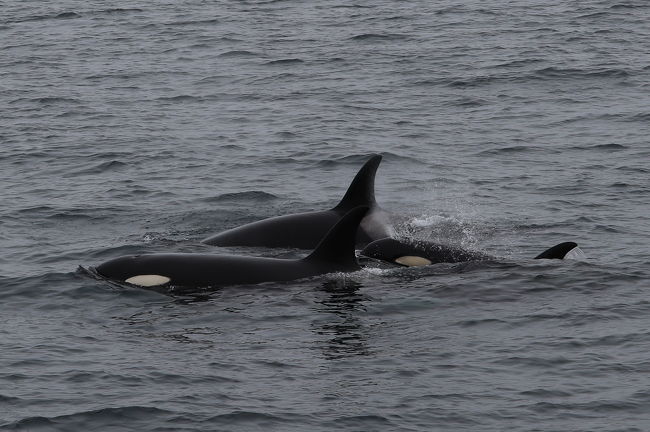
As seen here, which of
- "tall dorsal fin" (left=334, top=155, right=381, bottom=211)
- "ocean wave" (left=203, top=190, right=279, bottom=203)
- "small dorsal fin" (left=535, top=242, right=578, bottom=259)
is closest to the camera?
"small dorsal fin" (left=535, top=242, right=578, bottom=259)

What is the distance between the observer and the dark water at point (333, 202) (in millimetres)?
13641

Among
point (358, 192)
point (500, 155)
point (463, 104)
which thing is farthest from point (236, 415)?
point (463, 104)

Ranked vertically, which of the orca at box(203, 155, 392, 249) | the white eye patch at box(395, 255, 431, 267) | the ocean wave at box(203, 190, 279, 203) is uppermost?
the orca at box(203, 155, 392, 249)

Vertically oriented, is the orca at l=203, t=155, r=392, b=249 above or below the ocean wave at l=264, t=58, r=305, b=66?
above

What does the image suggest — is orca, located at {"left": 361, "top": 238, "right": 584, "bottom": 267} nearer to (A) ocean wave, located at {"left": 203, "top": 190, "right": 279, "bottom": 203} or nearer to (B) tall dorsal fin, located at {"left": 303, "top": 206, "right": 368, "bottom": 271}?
(B) tall dorsal fin, located at {"left": 303, "top": 206, "right": 368, "bottom": 271}

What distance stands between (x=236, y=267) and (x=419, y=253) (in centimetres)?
286

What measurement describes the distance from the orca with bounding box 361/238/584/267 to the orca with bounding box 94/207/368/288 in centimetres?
128

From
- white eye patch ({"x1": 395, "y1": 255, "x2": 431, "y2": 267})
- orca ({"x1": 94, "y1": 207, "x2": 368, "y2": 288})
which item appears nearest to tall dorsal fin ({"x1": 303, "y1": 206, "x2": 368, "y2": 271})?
orca ({"x1": 94, "y1": 207, "x2": 368, "y2": 288})

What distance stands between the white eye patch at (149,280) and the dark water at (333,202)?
23 cm

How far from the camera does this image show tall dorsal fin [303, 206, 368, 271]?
664 inches

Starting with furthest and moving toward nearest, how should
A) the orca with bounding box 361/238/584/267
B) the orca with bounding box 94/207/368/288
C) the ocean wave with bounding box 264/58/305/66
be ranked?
1. the ocean wave with bounding box 264/58/305/66
2. the orca with bounding box 361/238/584/267
3. the orca with bounding box 94/207/368/288

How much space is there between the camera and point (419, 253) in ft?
61.2

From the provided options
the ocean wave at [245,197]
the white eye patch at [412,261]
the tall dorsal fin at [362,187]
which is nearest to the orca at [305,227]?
the tall dorsal fin at [362,187]

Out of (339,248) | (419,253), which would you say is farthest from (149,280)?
(419,253)
